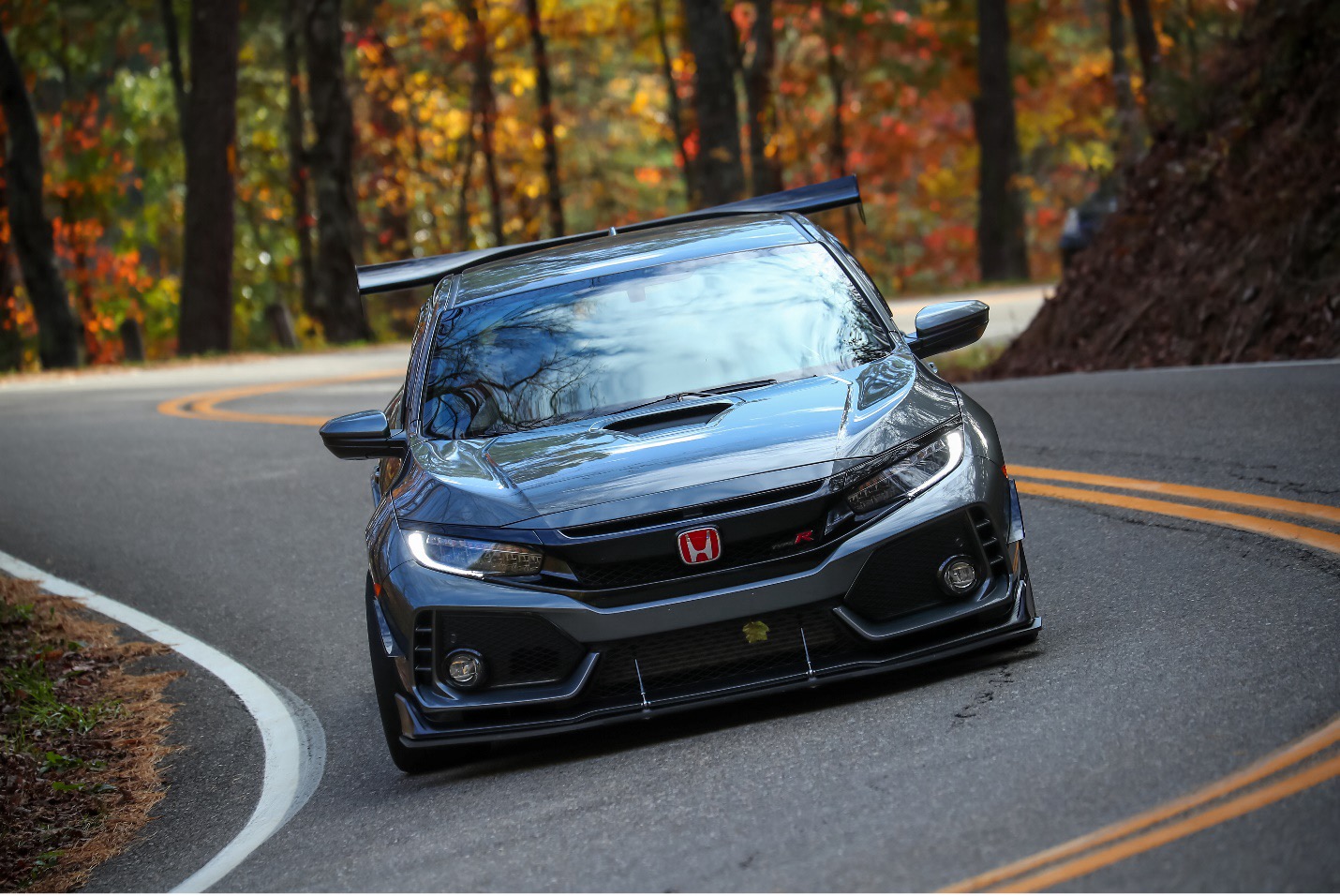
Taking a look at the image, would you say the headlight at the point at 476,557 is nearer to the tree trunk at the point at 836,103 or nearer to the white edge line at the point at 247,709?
the white edge line at the point at 247,709

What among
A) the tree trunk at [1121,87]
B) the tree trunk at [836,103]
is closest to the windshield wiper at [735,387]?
the tree trunk at [1121,87]

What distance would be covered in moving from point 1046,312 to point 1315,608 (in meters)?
10.7

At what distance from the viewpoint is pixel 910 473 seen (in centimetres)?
565

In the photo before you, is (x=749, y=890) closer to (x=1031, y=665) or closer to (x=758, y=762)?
(x=758, y=762)

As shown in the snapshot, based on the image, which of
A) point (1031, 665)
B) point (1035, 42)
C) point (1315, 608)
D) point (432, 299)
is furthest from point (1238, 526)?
point (1035, 42)

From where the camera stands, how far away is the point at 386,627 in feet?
19.1

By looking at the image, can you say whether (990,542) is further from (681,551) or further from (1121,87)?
(1121,87)

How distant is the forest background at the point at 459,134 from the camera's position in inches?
1326

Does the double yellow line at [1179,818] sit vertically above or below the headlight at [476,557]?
below

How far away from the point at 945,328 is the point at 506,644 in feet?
7.41

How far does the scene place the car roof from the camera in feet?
23.2

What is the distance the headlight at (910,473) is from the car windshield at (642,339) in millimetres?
740

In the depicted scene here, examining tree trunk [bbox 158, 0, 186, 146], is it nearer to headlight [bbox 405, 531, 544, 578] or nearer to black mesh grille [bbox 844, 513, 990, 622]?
headlight [bbox 405, 531, 544, 578]

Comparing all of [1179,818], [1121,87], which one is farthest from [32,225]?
[1179,818]
